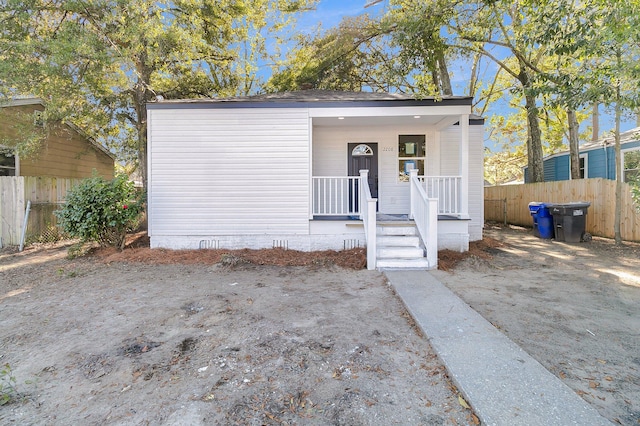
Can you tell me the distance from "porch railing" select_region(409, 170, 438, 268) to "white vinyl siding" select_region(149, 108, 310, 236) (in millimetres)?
2329

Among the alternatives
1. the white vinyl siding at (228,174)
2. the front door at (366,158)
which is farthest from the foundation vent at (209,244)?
the front door at (366,158)

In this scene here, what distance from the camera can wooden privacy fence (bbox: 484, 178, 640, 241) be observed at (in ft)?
27.8

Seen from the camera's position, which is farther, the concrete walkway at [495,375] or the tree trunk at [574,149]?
the tree trunk at [574,149]

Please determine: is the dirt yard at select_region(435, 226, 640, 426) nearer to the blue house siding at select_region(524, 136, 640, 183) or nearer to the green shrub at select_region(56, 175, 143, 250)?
the blue house siding at select_region(524, 136, 640, 183)

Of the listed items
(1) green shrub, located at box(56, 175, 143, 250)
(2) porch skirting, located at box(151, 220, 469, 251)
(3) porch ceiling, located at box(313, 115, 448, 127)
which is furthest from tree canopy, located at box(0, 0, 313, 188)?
(3) porch ceiling, located at box(313, 115, 448, 127)

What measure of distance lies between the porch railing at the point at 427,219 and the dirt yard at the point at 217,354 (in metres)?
1.20

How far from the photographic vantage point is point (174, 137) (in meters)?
7.33

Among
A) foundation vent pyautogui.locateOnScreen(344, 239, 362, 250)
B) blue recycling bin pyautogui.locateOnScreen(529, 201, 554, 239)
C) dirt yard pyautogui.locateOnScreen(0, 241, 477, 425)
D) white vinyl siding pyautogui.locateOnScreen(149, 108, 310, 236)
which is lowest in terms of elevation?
dirt yard pyautogui.locateOnScreen(0, 241, 477, 425)

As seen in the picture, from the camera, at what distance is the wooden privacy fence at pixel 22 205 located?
812 cm

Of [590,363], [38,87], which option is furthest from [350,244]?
[38,87]

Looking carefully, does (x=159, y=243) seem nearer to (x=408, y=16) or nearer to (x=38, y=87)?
(x=38, y=87)

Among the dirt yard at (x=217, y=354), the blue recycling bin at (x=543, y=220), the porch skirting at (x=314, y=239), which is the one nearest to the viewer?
the dirt yard at (x=217, y=354)

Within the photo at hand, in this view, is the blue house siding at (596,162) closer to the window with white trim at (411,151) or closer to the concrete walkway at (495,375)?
the window with white trim at (411,151)

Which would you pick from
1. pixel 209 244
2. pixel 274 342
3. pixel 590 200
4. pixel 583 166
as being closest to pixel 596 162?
pixel 583 166
